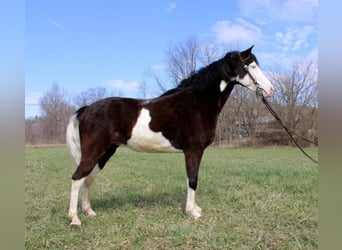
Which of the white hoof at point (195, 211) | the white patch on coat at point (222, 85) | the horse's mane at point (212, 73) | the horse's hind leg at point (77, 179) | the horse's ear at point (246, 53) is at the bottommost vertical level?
the white hoof at point (195, 211)

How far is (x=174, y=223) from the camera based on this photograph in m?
4.30

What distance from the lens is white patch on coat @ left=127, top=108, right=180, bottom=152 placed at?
4.66 meters

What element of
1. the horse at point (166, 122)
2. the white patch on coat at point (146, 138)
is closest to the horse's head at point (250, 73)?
the horse at point (166, 122)

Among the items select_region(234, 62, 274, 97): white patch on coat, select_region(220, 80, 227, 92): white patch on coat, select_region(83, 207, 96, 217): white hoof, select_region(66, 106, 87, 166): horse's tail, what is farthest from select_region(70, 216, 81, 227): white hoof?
select_region(234, 62, 274, 97): white patch on coat

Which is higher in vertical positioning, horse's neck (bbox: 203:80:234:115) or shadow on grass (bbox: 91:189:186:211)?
horse's neck (bbox: 203:80:234:115)

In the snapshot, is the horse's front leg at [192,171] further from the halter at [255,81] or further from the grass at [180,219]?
the halter at [255,81]

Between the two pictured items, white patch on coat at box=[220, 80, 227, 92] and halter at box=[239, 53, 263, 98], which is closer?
halter at box=[239, 53, 263, 98]

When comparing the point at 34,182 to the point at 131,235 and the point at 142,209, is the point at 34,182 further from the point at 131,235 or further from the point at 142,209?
the point at 131,235

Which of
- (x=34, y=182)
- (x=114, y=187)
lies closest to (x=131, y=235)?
(x=114, y=187)

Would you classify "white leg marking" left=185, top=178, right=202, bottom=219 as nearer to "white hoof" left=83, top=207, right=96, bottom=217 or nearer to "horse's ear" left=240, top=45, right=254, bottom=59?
"white hoof" left=83, top=207, right=96, bottom=217

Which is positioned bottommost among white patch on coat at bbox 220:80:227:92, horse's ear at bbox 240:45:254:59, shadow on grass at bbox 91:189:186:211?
shadow on grass at bbox 91:189:186:211

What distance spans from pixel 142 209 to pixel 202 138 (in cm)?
159

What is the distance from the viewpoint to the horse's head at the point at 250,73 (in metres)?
4.69

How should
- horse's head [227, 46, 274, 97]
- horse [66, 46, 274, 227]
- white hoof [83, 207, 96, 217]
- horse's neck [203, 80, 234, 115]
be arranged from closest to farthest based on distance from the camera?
horse [66, 46, 274, 227], horse's head [227, 46, 274, 97], white hoof [83, 207, 96, 217], horse's neck [203, 80, 234, 115]
